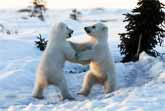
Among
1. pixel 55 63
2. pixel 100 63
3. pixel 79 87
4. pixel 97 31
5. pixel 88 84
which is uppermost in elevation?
pixel 97 31

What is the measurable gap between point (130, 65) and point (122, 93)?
3964mm

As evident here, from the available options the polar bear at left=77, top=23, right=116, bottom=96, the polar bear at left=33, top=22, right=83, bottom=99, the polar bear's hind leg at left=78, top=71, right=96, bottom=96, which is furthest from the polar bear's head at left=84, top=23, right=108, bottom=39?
the polar bear's hind leg at left=78, top=71, right=96, bottom=96

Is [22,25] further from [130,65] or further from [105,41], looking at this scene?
[105,41]

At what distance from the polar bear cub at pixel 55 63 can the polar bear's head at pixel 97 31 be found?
539mm

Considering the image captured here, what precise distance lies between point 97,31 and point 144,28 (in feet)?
14.8

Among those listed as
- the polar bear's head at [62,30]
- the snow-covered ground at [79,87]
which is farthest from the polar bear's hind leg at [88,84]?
Result: the polar bear's head at [62,30]

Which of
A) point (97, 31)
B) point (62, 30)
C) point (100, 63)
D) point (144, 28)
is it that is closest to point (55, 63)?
point (62, 30)

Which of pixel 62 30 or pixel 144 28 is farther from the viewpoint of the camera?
pixel 144 28

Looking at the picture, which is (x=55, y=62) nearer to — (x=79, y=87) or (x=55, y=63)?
(x=55, y=63)

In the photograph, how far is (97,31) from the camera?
9.30 m

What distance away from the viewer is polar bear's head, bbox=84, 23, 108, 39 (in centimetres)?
923

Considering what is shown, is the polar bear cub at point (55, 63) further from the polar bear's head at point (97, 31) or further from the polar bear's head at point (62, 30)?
the polar bear's head at point (97, 31)

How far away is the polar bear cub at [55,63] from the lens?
862 cm

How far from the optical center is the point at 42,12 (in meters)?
35.3
